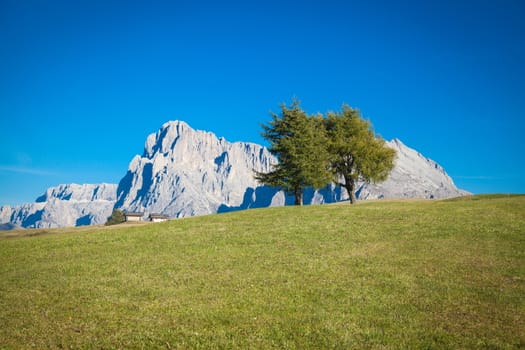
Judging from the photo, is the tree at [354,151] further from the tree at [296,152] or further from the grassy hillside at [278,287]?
the grassy hillside at [278,287]

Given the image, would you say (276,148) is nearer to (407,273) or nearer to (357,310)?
(407,273)

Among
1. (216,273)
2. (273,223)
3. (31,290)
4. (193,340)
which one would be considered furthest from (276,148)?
(193,340)

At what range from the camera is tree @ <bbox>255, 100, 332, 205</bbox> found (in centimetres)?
5509

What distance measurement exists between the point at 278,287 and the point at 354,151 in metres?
45.5

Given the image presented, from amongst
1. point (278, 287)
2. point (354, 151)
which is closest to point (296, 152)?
point (354, 151)

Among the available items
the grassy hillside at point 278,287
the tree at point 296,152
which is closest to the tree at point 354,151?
the tree at point 296,152

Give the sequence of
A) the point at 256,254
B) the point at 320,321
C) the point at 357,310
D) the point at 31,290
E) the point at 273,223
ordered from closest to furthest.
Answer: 1. the point at 320,321
2. the point at 357,310
3. the point at 31,290
4. the point at 256,254
5. the point at 273,223

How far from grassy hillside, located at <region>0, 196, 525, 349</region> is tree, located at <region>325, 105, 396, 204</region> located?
1093 inches

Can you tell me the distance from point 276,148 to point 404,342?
4648 centimetres

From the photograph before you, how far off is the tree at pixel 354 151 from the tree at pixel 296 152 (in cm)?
315

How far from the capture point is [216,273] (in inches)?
796

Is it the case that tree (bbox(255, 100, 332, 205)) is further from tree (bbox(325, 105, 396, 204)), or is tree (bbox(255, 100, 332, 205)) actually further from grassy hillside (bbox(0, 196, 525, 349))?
grassy hillside (bbox(0, 196, 525, 349))

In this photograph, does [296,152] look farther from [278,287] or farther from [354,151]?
[278,287]

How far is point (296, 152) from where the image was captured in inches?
2176
